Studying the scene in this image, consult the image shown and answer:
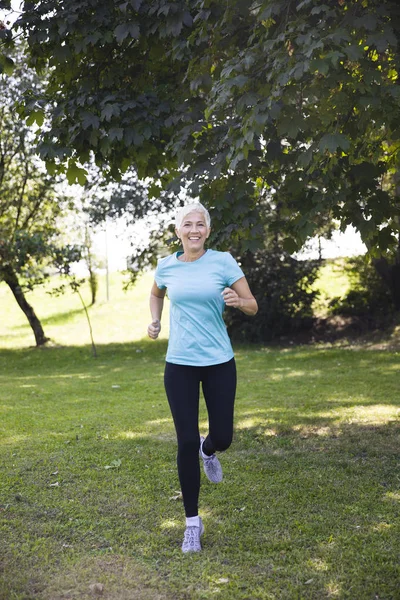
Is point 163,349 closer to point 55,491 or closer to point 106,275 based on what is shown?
point 106,275

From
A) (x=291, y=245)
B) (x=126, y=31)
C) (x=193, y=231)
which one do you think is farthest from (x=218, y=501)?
(x=126, y=31)

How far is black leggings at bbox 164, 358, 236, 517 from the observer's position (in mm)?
4254

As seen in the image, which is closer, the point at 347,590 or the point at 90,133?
the point at 347,590

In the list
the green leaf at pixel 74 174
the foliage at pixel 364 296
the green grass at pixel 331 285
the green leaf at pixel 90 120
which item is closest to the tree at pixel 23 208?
the green grass at pixel 331 285

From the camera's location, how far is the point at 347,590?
3.75m

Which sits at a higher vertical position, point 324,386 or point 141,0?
point 141,0

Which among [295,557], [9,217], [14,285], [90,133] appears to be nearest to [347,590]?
[295,557]

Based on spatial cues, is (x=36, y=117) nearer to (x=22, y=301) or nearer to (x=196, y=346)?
(x=196, y=346)

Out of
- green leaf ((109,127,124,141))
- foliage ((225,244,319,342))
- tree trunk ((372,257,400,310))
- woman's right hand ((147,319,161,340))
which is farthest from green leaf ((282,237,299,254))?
tree trunk ((372,257,400,310))

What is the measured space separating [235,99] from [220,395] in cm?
307

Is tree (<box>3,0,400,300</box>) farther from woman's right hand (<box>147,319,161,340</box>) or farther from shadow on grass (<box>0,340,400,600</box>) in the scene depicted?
shadow on grass (<box>0,340,400,600</box>)

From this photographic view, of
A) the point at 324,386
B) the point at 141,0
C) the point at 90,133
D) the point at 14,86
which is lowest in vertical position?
the point at 324,386

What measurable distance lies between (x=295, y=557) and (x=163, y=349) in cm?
1683

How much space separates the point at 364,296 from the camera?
20.8 metres
